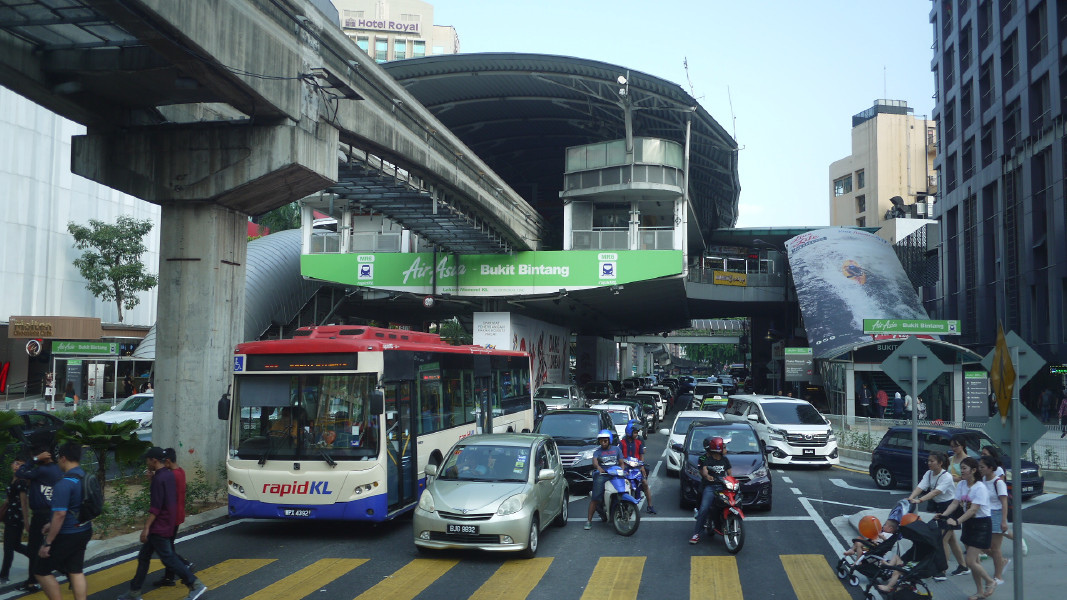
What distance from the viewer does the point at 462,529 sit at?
1033 cm

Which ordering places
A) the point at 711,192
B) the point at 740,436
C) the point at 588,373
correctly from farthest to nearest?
the point at 588,373, the point at 711,192, the point at 740,436

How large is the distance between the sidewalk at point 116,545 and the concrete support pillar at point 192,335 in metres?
1.84

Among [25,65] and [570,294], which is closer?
[25,65]

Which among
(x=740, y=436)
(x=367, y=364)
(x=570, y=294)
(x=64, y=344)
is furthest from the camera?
(x=570, y=294)

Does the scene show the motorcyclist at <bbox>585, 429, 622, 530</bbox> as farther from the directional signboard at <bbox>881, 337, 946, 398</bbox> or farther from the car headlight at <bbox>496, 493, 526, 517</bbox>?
the directional signboard at <bbox>881, 337, 946, 398</bbox>

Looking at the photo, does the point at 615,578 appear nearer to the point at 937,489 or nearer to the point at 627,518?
the point at 627,518

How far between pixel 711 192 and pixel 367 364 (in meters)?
49.3

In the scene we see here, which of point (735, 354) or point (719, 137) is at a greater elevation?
point (719, 137)

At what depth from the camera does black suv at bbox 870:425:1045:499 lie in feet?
55.2

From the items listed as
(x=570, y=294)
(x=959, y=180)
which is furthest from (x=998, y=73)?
(x=570, y=294)

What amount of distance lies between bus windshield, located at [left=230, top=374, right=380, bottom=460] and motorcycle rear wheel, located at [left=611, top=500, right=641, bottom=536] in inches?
150

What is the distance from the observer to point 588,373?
70.9 meters

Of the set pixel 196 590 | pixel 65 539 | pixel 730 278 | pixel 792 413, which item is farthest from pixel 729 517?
pixel 730 278

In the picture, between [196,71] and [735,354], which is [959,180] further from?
[735,354]
